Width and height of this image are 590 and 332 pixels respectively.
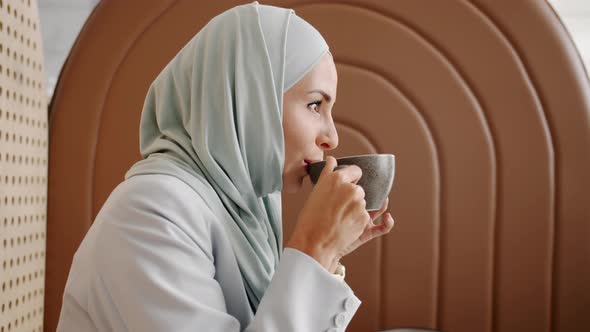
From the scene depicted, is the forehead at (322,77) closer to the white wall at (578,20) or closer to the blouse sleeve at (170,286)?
the blouse sleeve at (170,286)

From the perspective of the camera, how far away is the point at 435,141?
1.64m

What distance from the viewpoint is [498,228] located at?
164 cm

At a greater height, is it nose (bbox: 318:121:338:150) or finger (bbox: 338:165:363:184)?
nose (bbox: 318:121:338:150)

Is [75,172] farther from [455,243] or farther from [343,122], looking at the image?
[455,243]

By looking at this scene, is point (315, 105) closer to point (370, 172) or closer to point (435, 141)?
point (370, 172)

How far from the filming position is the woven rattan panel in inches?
39.7

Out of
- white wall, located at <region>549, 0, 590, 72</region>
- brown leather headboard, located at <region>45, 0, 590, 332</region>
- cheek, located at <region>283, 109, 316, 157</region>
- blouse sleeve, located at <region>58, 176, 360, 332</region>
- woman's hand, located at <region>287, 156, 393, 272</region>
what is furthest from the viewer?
white wall, located at <region>549, 0, 590, 72</region>

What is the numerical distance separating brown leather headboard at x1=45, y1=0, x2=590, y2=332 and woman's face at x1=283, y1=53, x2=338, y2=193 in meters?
0.63

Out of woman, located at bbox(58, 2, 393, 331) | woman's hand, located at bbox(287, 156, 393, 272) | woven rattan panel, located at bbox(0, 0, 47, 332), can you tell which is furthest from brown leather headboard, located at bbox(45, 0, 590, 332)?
woman's hand, located at bbox(287, 156, 393, 272)

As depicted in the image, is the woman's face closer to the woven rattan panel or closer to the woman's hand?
the woman's hand

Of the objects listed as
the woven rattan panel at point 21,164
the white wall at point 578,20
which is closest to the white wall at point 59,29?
the woven rattan panel at point 21,164

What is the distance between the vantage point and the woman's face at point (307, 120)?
96 centimetres

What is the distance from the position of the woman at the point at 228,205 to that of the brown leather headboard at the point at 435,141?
619 millimetres

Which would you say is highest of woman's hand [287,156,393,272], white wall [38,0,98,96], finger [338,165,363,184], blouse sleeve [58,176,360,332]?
white wall [38,0,98,96]
